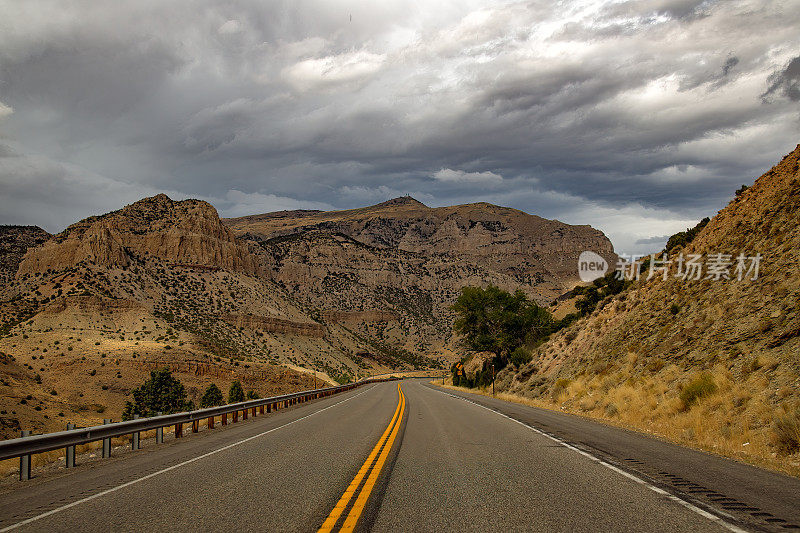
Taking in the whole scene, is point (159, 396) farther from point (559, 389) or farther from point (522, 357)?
point (559, 389)

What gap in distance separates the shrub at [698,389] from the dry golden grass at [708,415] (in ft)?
0.47

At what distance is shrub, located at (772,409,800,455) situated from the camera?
9.84 m

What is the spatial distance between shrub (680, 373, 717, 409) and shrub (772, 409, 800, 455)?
4087mm

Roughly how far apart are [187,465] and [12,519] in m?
3.50

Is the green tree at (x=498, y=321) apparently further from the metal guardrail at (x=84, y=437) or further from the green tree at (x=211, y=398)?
the metal guardrail at (x=84, y=437)

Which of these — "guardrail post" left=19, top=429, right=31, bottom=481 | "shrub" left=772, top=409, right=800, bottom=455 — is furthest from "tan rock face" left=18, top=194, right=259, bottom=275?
"shrub" left=772, top=409, right=800, bottom=455

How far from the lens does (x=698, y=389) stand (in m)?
14.7

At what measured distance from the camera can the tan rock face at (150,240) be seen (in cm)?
8812

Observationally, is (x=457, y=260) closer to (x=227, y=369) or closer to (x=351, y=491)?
(x=227, y=369)

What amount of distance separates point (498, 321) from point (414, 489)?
49297 millimetres

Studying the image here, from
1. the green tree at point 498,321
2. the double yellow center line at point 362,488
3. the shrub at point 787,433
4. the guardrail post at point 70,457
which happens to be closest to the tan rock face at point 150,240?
the green tree at point 498,321

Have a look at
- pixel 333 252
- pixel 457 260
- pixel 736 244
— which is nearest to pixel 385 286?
pixel 333 252

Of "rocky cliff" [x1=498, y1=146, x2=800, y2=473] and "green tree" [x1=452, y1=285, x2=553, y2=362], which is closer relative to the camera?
"rocky cliff" [x1=498, y1=146, x2=800, y2=473]

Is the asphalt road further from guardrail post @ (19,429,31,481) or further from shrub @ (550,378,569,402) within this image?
shrub @ (550,378,569,402)
